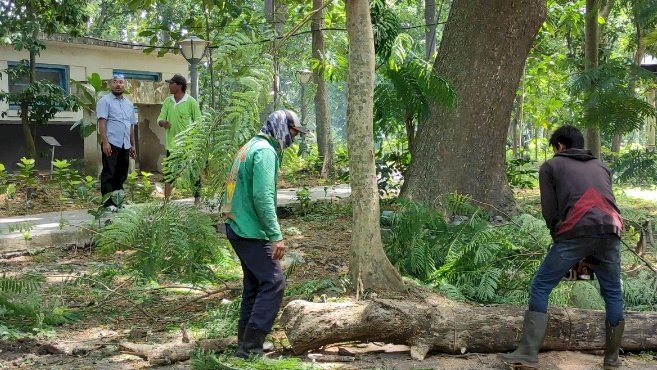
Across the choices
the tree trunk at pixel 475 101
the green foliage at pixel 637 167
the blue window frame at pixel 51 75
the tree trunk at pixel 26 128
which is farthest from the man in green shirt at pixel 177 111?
the blue window frame at pixel 51 75

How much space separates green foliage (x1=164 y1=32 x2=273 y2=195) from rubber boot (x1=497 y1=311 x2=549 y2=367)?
2.70m

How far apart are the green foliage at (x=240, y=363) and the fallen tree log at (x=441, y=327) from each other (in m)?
0.33

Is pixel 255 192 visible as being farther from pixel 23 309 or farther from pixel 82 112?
pixel 82 112

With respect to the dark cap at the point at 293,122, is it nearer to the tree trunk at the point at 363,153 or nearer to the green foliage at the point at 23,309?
the tree trunk at the point at 363,153

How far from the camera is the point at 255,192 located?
5.32 meters

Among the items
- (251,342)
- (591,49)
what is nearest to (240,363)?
(251,342)

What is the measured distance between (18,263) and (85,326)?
8.84 feet

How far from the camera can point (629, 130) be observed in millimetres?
10812

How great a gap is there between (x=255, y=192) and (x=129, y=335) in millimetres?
1730

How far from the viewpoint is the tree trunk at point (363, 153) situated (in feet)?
20.9

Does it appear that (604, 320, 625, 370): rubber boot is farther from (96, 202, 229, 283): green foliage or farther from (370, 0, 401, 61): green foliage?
(370, 0, 401, 61): green foliage

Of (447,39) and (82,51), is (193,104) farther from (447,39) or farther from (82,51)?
(82,51)

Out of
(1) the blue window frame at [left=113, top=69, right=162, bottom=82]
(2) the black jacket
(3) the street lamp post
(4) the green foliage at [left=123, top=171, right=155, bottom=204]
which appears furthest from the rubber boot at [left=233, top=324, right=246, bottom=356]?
(1) the blue window frame at [left=113, top=69, right=162, bottom=82]

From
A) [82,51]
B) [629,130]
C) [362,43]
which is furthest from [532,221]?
[82,51]
